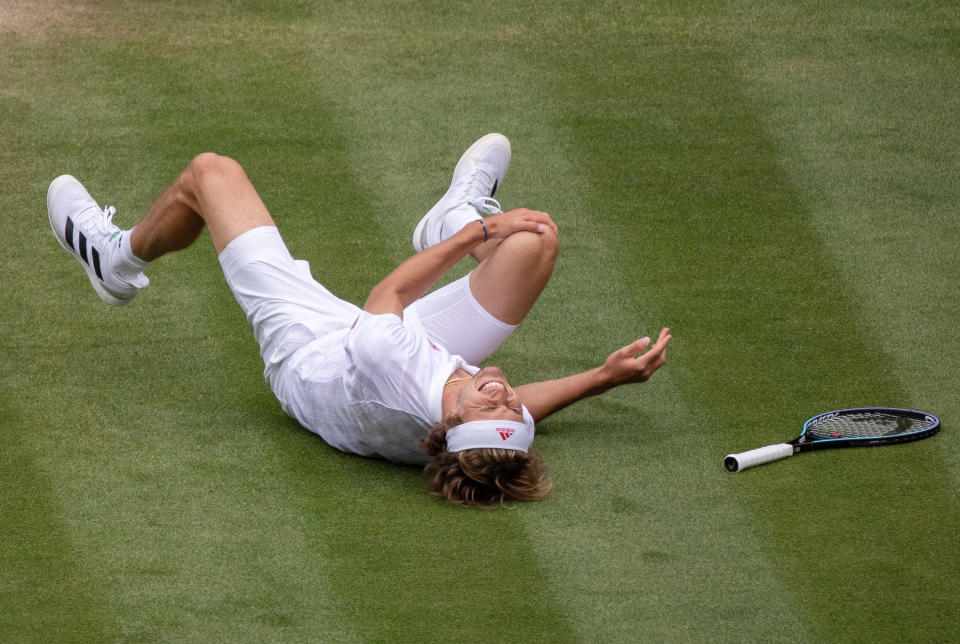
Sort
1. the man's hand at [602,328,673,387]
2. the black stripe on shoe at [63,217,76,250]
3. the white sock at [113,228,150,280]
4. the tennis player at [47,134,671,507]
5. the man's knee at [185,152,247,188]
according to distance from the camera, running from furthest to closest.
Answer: the black stripe on shoe at [63,217,76,250] → the white sock at [113,228,150,280] → the man's knee at [185,152,247,188] → the man's hand at [602,328,673,387] → the tennis player at [47,134,671,507]

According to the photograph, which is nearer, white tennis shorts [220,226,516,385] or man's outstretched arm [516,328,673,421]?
man's outstretched arm [516,328,673,421]

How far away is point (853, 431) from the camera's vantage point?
6016 millimetres

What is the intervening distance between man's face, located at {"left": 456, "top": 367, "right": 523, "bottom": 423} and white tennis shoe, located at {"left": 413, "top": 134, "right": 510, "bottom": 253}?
50.1 inches

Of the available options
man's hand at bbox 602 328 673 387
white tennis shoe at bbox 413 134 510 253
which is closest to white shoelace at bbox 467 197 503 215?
white tennis shoe at bbox 413 134 510 253

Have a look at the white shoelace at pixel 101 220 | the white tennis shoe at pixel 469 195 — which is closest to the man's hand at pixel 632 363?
the white tennis shoe at pixel 469 195

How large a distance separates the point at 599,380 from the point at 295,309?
52.5 inches

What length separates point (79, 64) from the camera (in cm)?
903

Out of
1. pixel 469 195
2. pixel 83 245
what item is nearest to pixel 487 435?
pixel 469 195

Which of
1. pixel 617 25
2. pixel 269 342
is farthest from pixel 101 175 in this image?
pixel 617 25

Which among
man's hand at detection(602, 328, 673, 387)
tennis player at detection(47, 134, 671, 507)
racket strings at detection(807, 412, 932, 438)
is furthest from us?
racket strings at detection(807, 412, 932, 438)

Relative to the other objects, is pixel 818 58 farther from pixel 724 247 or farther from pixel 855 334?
pixel 855 334

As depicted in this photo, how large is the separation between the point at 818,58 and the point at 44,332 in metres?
5.52

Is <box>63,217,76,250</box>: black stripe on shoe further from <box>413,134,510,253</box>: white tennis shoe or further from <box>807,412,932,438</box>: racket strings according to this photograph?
<box>807,412,932,438</box>: racket strings

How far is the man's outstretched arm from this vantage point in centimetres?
571
